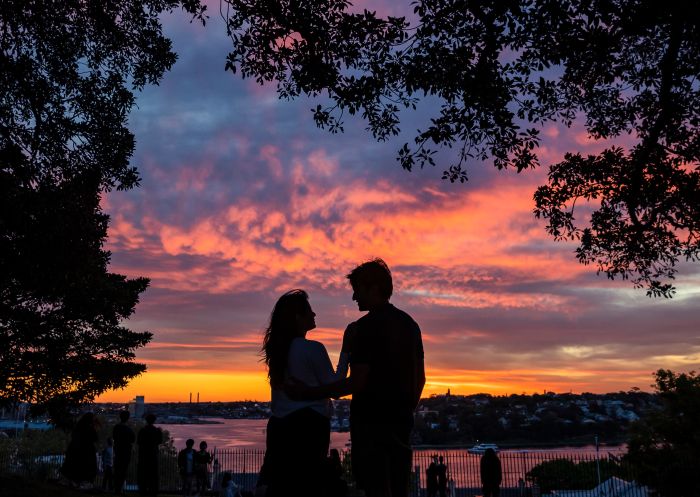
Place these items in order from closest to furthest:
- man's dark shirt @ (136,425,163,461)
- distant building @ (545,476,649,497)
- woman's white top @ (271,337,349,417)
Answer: woman's white top @ (271,337,349,417) < man's dark shirt @ (136,425,163,461) < distant building @ (545,476,649,497)

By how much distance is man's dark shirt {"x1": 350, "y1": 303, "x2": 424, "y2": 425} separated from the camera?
417 centimetres

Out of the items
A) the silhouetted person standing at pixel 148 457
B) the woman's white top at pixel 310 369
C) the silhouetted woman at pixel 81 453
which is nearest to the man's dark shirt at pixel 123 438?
the silhouetted person standing at pixel 148 457

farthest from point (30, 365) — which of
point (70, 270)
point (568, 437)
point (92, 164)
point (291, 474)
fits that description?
point (568, 437)

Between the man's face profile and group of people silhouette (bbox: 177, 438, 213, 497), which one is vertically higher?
the man's face profile

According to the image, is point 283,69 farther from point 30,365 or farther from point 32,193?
point 30,365

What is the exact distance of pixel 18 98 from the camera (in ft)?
40.6

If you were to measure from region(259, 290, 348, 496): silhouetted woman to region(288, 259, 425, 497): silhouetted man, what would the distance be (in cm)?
11

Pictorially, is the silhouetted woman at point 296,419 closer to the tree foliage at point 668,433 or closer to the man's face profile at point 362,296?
the man's face profile at point 362,296

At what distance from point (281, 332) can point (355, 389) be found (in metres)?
0.65

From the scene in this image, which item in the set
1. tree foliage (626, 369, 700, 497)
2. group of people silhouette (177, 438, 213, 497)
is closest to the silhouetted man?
group of people silhouette (177, 438, 213, 497)

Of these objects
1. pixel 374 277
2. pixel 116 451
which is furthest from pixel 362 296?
pixel 116 451

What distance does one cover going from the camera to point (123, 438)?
15758 mm

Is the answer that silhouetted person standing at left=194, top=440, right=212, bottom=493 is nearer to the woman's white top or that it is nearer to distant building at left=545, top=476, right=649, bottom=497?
the woman's white top

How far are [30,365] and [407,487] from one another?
23.8 metres
